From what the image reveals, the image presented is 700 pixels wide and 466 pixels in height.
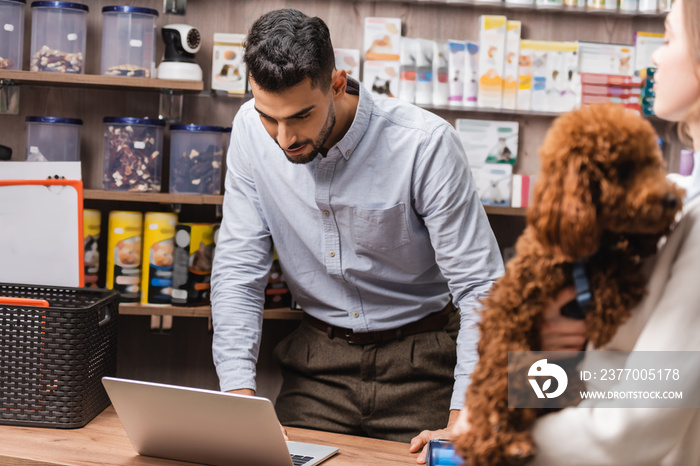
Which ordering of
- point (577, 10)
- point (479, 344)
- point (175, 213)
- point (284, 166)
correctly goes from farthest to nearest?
point (577, 10)
point (175, 213)
point (284, 166)
point (479, 344)

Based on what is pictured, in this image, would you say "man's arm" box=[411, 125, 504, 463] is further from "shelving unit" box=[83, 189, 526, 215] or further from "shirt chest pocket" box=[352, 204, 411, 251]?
"shelving unit" box=[83, 189, 526, 215]

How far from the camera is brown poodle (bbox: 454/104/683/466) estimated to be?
71 cm

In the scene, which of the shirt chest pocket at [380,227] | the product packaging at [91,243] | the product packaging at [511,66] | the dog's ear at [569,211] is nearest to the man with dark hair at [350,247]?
the shirt chest pocket at [380,227]

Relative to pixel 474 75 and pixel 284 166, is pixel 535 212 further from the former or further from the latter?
pixel 474 75

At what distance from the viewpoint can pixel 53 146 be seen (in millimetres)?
2283

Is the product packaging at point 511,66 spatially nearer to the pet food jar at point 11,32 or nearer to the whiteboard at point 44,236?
the whiteboard at point 44,236

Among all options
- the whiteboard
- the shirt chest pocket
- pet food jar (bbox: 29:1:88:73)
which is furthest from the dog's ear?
pet food jar (bbox: 29:1:88:73)

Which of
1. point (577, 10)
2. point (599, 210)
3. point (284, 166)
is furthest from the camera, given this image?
point (577, 10)

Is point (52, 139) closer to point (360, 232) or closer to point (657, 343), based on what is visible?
point (360, 232)

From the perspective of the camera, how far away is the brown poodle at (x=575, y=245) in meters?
0.71

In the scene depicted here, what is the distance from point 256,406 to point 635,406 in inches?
24.7

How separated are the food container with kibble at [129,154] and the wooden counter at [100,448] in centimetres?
92

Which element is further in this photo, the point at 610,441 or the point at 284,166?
the point at 284,166

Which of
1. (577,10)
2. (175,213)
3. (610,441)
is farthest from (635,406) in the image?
(577,10)
